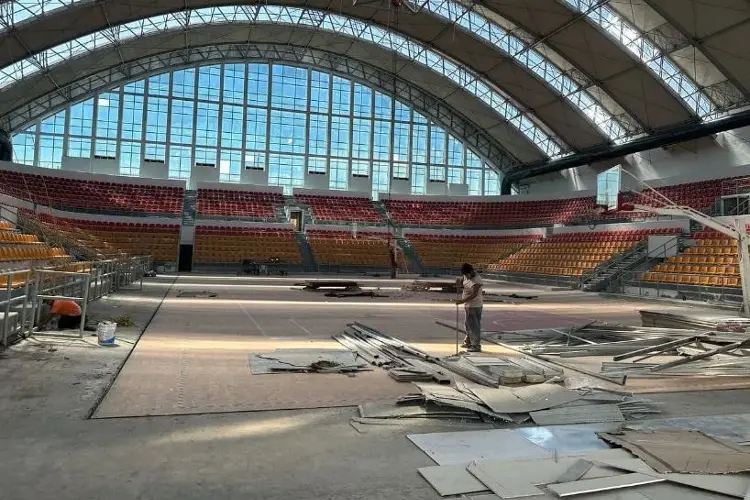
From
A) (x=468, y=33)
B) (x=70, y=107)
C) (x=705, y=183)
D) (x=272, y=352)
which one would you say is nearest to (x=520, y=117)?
(x=468, y=33)

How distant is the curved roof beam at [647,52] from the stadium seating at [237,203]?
23.0 metres

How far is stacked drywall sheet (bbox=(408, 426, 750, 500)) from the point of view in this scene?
10.8 feet

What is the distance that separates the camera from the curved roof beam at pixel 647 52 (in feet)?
82.3

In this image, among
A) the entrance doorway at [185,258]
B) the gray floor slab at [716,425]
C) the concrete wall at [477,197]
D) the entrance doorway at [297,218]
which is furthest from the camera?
the concrete wall at [477,197]

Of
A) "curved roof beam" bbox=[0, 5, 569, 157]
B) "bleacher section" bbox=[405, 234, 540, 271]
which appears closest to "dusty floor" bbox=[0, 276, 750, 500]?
"bleacher section" bbox=[405, 234, 540, 271]

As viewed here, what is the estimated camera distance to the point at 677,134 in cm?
2828

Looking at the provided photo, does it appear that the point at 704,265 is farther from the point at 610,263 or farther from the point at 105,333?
the point at 105,333

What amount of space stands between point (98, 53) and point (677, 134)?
35.1m

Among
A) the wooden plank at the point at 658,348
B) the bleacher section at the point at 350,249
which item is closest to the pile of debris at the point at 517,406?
the wooden plank at the point at 658,348

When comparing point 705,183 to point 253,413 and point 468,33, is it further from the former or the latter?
point 253,413

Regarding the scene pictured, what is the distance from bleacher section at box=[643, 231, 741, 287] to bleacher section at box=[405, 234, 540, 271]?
42.7ft

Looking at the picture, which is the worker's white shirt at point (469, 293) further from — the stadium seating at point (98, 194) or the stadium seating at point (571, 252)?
the stadium seating at point (98, 194)

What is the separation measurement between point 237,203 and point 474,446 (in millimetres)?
34645

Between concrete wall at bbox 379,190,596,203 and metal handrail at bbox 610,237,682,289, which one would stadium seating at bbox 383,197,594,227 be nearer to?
concrete wall at bbox 379,190,596,203
